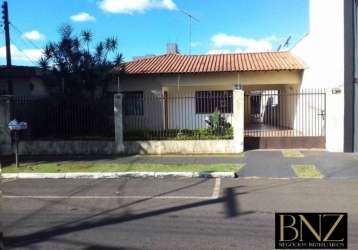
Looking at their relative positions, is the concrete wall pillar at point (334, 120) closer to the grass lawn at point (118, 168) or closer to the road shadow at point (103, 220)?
the grass lawn at point (118, 168)

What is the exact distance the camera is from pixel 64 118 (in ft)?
57.1

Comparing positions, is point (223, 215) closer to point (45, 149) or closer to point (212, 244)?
point (212, 244)

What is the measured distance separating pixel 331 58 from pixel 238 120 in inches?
151

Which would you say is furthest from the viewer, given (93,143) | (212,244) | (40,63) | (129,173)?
(40,63)

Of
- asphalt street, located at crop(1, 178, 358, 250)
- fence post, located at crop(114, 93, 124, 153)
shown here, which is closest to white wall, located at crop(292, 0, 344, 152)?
asphalt street, located at crop(1, 178, 358, 250)

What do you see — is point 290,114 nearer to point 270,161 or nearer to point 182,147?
point 182,147

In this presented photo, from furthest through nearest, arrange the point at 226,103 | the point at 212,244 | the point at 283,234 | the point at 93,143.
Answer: the point at 226,103 < the point at 93,143 < the point at 212,244 < the point at 283,234

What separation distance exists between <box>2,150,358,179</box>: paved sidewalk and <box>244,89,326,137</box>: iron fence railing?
2.20 m

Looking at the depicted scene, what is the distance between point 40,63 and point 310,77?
1100 centimetres

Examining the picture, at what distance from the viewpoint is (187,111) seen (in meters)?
22.4

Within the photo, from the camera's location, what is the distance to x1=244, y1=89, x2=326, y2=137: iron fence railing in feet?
57.6

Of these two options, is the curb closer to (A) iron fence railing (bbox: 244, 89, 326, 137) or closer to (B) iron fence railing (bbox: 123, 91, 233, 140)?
(A) iron fence railing (bbox: 244, 89, 326, 137)

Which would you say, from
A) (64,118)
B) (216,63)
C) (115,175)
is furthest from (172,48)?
(115,175)

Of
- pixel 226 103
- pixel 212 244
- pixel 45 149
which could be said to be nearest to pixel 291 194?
pixel 212 244
